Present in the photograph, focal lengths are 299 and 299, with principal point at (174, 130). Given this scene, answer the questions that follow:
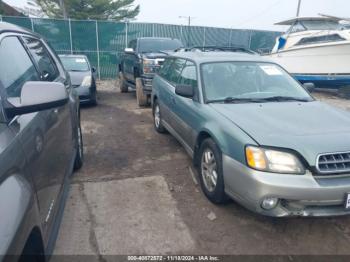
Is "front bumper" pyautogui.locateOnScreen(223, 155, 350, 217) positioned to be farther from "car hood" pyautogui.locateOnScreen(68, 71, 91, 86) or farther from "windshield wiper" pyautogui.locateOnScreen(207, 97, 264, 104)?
"car hood" pyautogui.locateOnScreen(68, 71, 91, 86)

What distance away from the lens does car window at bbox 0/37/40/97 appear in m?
1.84

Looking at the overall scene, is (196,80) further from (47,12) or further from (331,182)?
(47,12)

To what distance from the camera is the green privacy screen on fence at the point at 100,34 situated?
13125mm

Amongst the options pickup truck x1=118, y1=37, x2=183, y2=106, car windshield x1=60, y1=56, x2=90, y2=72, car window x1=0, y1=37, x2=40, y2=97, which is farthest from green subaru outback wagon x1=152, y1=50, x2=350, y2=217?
car windshield x1=60, y1=56, x2=90, y2=72

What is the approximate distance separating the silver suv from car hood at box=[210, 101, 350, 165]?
1.69 metres

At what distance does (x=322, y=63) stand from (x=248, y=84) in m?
8.32

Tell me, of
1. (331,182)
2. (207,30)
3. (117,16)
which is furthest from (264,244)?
(117,16)

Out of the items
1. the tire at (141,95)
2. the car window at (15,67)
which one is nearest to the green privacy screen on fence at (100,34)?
the tire at (141,95)

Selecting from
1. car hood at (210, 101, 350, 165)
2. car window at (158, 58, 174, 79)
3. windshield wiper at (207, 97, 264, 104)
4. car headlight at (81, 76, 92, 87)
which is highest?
car window at (158, 58, 174, 79)

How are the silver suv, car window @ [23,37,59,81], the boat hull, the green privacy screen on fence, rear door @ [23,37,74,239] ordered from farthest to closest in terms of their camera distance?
1. the green privacy screen on fence
2. the boat hull
3. car window @ [23,37,59,81]
4. rear door @ [23,37,74,239]
5. the silver suv

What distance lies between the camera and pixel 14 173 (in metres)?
1.40

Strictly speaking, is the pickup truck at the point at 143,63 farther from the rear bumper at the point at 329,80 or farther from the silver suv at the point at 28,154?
the rear bumper at the point at 329,80

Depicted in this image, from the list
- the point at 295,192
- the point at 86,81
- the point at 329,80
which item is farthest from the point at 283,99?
the point at 329,80

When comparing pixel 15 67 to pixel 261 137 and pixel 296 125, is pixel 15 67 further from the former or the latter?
pixel 296 125
